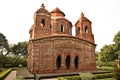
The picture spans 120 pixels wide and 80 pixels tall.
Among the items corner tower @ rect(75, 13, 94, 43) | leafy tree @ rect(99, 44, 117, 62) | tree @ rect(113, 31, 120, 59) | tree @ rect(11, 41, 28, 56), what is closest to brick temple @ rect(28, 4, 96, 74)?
corner tower @ rect(75, 13, 94, 43)

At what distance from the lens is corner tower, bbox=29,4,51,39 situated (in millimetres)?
21050

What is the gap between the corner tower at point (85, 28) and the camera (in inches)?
974

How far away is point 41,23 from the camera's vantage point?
21984 millimetres

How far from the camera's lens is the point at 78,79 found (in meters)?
15.5

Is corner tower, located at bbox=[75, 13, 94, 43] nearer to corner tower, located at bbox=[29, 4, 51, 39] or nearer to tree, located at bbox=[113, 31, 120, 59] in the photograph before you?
corner tower, located at bbox=[29, 4, 51, 39]

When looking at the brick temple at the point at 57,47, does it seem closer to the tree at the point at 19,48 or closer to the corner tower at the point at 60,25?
the corner tower at the point at 60,25

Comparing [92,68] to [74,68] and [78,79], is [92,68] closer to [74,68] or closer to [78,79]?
[74,68]

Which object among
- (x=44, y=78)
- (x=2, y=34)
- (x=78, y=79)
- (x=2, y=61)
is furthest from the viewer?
(x=2, y=34)

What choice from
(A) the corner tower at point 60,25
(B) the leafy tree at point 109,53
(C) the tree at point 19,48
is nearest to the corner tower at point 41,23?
(A) the corner tower at point 60,25

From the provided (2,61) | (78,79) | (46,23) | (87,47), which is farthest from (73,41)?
(2,61)

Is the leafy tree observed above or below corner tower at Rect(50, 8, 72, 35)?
below

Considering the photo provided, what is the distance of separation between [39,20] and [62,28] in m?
4.50

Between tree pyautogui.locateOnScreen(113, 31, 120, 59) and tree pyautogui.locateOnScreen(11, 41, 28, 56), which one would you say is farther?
tree pyautogui.locateOnScreen(11, 41, 28, 56)

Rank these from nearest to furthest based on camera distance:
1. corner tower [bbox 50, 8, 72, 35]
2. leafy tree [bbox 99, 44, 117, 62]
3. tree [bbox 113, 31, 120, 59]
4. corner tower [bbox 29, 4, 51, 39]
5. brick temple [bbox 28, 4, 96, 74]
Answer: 1. brick temple [bbox 28, 4, 96, 74]
2. corner tower [bbox 29, 4, 51, 39]
3. corner tower [bbox 50, 8, 72, 35]
4. tree [bbox 113, 31, 120, 59]
5. leafy tree [bbox 99, 44, 117, 62]
